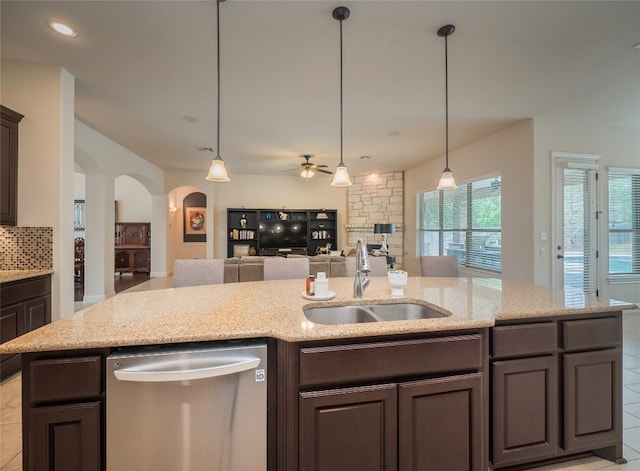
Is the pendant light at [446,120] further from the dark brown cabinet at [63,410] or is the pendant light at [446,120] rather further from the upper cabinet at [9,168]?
the upper cabinet at [9,168]

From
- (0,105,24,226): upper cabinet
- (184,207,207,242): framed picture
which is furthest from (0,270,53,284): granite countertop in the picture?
(184,207,207,242): framed picture

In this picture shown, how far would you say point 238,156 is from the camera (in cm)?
625

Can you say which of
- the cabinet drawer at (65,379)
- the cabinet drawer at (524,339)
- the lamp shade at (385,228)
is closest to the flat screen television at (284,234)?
the lamp shade at (385,228)

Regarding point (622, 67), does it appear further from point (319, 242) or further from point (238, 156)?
point (319, 242)

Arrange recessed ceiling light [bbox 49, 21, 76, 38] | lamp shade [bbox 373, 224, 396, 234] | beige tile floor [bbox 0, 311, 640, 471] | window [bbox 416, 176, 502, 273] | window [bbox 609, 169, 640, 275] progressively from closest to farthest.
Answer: beige tile floor [bbox 0, 311, 640, 471] → recessed ceiling light [bbox 49, 21, 76, 38] → window [bbox 609, 169, 640, 275] → window [bbox 416, 176, 502, 273] → lamp shade [bbox 373, 224, 396, 234]

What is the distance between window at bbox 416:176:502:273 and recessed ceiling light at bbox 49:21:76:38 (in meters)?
5.55

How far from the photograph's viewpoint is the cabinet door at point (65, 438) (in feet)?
3.70

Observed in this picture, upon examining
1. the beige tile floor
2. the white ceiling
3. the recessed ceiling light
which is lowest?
the beige tile floor

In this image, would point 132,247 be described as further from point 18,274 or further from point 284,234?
point 18,274

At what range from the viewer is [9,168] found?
2738 mm

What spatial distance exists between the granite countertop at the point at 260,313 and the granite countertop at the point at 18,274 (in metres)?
1.39

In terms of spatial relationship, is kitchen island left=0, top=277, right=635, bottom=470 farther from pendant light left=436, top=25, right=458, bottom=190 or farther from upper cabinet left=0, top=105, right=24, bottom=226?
upper cabinet left=0, top=105, right=24, bottom=226

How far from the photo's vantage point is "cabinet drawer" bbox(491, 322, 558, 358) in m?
1.53

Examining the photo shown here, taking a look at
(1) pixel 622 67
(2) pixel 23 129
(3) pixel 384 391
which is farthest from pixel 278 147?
(3) pixel 384 391
